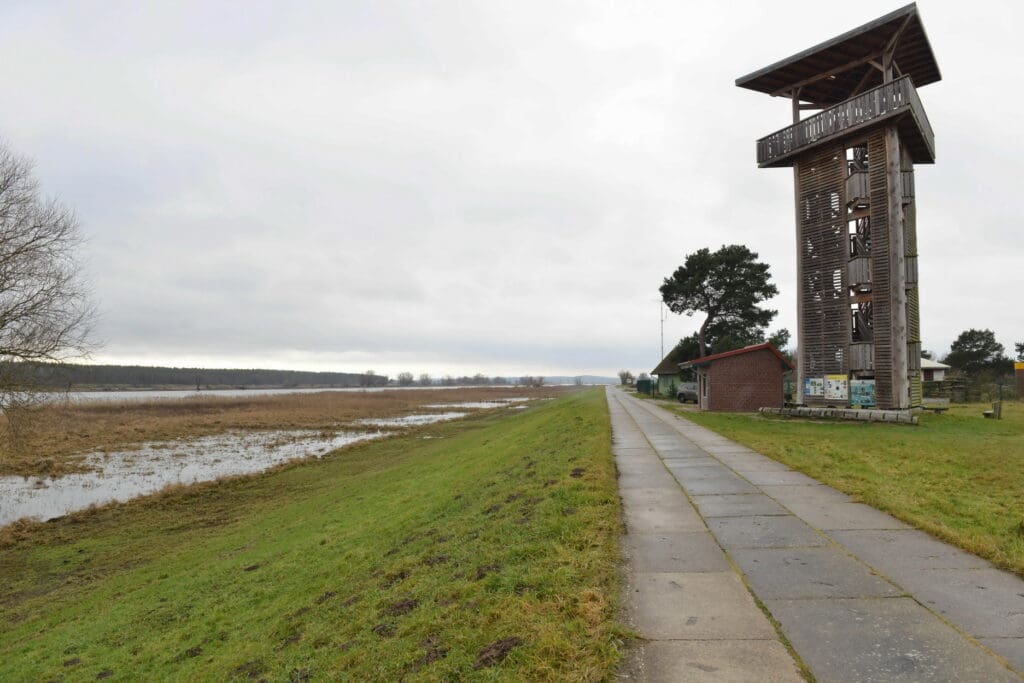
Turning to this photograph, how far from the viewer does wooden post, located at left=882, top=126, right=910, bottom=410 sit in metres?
22.8

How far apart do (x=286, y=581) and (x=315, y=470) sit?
14652mm

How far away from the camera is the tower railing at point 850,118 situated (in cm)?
2259

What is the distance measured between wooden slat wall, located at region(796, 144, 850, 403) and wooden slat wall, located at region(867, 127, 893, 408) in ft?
3.63

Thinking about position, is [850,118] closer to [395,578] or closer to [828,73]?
[828,73]

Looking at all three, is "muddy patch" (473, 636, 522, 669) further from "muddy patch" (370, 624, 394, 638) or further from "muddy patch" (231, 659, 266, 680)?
"muddy patch" (231, 659, 266, 680)

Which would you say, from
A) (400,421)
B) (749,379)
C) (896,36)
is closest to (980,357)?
(749,379)

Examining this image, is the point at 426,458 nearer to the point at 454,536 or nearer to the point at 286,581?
the point at 286,581

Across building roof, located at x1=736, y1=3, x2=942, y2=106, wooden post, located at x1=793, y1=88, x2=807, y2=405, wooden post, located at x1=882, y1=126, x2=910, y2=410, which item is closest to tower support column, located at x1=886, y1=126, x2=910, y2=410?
wooden post, located at x1=882, y1=126, x2=910, y2=410

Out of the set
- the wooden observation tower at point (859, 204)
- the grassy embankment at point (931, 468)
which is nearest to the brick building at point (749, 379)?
the wooden observation tower at point (859, 204)

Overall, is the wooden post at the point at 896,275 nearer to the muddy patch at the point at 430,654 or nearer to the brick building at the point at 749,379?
the brick building at the point at 749,379

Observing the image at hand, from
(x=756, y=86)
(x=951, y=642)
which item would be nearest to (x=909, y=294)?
(x=756, y=86)

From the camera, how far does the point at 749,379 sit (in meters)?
31.0

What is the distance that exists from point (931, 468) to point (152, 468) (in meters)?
29.4

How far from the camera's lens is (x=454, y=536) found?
25.8ft
